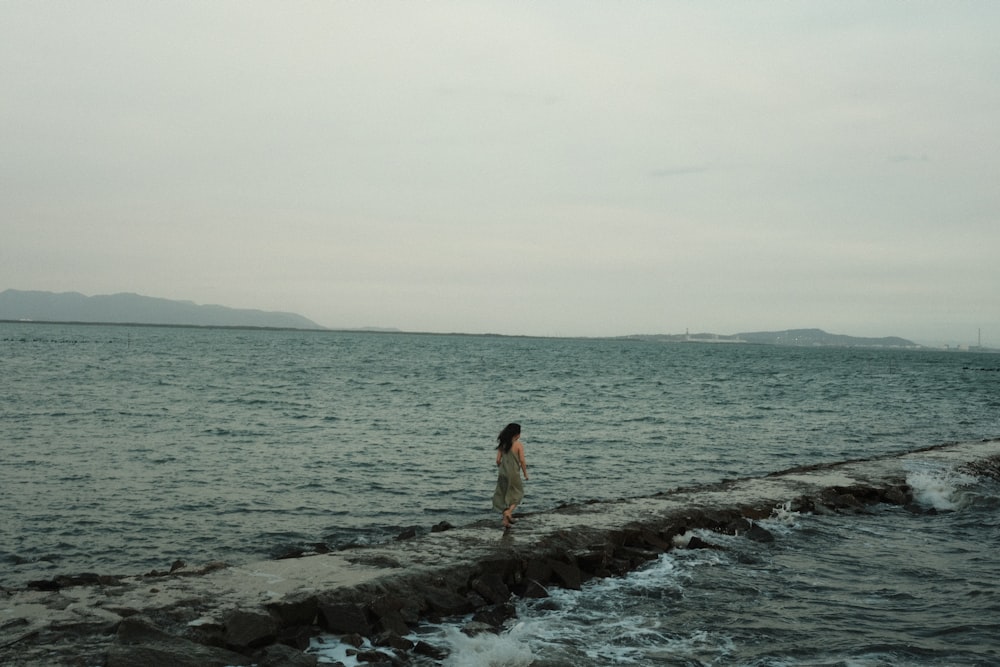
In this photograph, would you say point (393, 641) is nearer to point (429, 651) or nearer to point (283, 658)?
point (429, 651)

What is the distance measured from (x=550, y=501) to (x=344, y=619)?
10230mm

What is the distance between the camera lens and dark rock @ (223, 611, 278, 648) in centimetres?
876

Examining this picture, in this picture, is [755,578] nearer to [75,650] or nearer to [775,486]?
[775,486]

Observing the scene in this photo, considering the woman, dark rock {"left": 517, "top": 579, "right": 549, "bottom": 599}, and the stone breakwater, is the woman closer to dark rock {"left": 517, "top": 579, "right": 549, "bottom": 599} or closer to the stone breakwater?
the stone breakwater

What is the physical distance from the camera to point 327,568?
11336 mm

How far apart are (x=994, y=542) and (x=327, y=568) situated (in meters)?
13.0

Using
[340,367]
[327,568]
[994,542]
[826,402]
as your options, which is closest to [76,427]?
[327,568]

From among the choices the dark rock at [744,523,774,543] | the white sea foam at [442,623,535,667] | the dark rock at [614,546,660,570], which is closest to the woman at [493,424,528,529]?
the dark rock at [614,546,660,570]

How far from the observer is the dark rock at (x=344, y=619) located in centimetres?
954

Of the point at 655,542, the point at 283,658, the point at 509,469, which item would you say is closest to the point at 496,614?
the point at 283,658

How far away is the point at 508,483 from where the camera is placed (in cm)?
1352

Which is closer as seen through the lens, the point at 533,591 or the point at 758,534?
the point at 533,591

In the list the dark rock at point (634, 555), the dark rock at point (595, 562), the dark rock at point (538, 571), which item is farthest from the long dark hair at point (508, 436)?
the dark rock at point (634, 555)

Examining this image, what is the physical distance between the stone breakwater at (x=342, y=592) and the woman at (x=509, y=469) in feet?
1.86
